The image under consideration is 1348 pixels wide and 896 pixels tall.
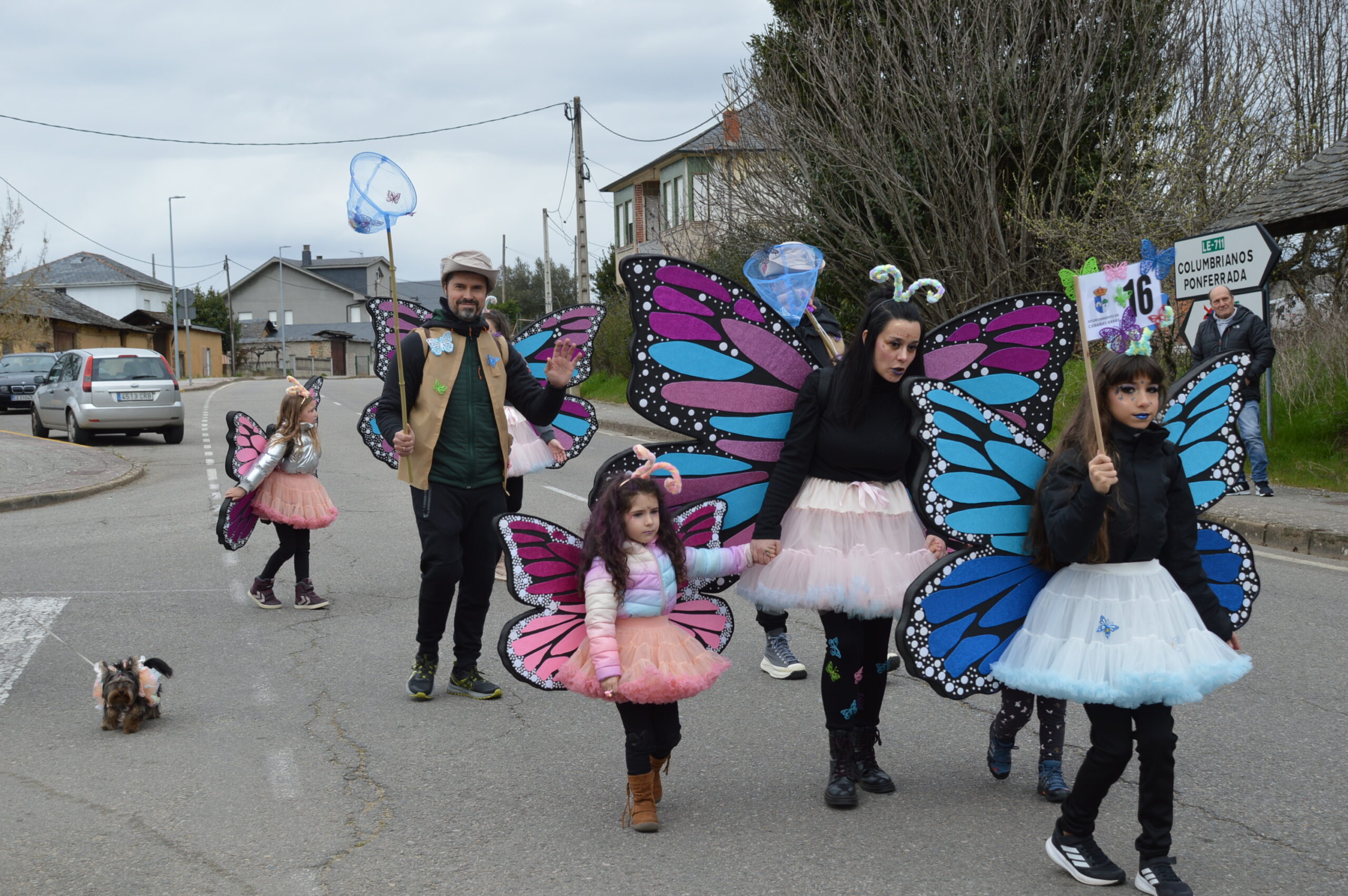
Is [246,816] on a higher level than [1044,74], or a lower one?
lower

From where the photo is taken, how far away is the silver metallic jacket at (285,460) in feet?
24.5

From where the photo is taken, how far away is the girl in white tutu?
11.0ft

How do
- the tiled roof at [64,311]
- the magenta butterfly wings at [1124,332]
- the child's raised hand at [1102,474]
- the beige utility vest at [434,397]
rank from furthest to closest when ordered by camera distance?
the tiled roof at [64,311] → the beige utility vest at [434,397] → the magenta butterfly wings at [1124,332] → the child's raised hand at [1102,474]

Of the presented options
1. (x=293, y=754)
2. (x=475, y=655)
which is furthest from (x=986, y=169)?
(x=293, y=754)

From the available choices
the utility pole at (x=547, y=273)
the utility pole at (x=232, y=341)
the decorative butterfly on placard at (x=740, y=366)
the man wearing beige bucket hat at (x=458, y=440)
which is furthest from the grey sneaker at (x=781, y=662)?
the utility pole at (x=232, y=341)

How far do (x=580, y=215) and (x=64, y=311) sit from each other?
36586 mm

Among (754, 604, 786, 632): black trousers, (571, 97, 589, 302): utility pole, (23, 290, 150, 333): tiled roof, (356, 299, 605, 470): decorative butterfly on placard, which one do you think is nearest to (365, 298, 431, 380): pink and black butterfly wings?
(356, 299, 605, 470): decorative butterfly on placard

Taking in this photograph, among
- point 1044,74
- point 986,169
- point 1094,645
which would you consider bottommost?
point 1094,645

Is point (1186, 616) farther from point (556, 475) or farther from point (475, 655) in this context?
point (556, 475)

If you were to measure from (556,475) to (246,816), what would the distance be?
11475mm

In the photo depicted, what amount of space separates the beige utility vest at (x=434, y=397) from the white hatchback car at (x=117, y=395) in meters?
16.2

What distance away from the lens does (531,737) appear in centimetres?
503

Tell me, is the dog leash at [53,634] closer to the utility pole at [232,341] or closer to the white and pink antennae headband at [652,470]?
the white and pink antennae headband at [652,470]

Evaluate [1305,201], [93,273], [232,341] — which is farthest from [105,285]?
[1305,201]
